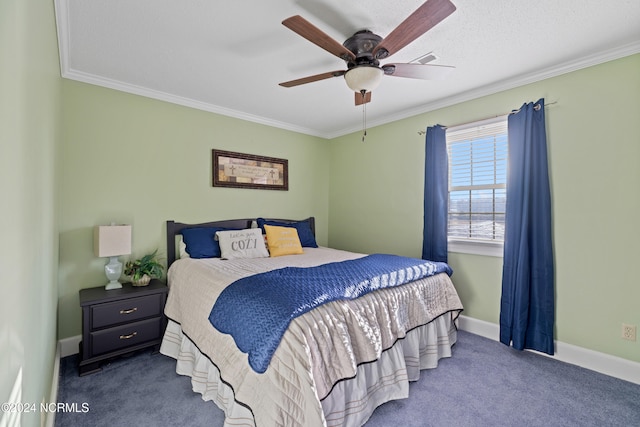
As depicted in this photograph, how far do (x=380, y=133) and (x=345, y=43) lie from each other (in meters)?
1.98

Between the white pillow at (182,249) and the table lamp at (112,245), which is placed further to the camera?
the white pillow at (182,249)

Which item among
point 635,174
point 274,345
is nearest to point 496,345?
point 635,174

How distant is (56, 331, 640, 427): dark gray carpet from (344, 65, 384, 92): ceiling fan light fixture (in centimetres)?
218

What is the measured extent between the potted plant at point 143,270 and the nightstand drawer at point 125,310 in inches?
9.6

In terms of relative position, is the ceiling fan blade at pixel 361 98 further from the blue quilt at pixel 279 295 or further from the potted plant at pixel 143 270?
the potted plant at pixel 143 270

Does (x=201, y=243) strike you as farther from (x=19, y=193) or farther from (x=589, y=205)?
(x=589, y=205)

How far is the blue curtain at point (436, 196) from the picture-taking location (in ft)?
10.6

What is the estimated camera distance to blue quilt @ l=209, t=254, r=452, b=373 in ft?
4.93

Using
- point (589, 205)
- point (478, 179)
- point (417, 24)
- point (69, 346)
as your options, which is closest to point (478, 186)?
point (478, 179)

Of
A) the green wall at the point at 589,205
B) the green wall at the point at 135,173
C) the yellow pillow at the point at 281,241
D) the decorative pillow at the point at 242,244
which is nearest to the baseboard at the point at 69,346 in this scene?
the green wall at the point at 135,173

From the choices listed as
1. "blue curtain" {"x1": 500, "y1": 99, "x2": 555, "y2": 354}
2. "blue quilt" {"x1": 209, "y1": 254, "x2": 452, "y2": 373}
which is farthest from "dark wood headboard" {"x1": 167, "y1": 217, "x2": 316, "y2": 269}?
"blue curtain" {"x1": 500, "y1": 99, "x2": 555, "y2": 354}

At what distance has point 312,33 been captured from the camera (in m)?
1.63

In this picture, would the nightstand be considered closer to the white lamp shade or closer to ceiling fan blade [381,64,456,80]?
the white lamp shade

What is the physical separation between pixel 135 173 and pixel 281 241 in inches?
65.8
